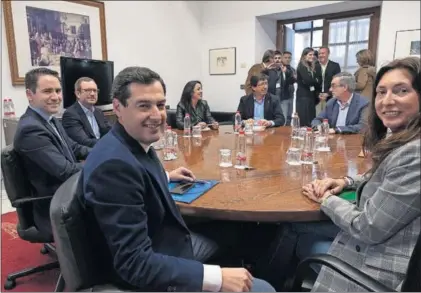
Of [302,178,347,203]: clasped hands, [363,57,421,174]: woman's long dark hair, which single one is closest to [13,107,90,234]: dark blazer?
[302,178,347,203]: clasped hands

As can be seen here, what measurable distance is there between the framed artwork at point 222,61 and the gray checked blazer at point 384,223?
5.18 metres

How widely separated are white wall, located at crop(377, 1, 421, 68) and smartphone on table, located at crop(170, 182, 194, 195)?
12.8ft

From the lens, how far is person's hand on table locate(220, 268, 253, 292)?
37.6 inches

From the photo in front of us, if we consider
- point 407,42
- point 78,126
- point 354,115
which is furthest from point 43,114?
point 407,42

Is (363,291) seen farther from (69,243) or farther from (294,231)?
(69,243)

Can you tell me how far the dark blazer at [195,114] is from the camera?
11.4 feet

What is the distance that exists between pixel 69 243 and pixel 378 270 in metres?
0.91

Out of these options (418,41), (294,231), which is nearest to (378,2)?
(418,41)

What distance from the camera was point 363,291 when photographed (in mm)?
966

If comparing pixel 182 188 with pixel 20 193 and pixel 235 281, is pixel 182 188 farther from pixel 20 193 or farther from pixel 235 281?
Answer: pixel 20 193

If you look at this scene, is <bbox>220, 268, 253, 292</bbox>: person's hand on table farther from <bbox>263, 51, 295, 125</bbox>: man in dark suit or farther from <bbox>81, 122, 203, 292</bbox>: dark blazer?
<bbox>263, 51, 295, 125</bbox>: man in dark suit

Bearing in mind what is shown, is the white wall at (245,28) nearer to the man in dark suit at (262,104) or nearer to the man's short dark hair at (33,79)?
the man in dark suit at (262,104)

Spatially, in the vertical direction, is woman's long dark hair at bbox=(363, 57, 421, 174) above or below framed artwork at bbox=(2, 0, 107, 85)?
below

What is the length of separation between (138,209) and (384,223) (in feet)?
2.31
